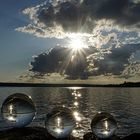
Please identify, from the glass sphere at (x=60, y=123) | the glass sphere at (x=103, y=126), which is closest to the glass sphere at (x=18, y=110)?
the glass sphere at (x=60, y=123)

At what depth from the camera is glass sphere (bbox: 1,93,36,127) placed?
15.8 m

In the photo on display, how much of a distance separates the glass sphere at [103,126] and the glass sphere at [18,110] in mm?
2915

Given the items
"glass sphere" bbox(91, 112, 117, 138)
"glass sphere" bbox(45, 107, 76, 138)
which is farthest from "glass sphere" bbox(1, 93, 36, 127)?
"glass sphere" bbox(91, 112, 117, 138)

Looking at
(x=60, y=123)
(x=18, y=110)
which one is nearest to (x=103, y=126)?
(x=60, y=123)

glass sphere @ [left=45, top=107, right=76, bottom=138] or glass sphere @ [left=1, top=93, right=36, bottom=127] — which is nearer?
glass sphere @ [left=45, top=107, right=76, bottom=138]

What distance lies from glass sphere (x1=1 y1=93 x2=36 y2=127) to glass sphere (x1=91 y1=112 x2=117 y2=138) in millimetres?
2915

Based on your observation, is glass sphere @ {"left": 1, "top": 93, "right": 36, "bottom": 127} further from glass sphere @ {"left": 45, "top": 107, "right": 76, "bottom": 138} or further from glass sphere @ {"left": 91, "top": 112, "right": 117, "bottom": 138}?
glass sphere @ {"left": 91, "top": 112, "right": 117, "bottom": 138}

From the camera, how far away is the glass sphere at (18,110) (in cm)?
1584

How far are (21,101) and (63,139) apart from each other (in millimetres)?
2503

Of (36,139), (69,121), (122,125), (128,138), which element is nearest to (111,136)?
(128,138)

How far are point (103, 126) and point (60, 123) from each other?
193 cm

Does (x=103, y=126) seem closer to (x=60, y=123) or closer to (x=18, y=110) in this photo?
(x=60, y=123)

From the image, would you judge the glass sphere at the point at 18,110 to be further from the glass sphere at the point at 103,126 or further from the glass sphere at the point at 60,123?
the glass sphere at the point at 103,126

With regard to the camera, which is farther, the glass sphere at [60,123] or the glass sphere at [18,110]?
the glass sphere at [18,110]
